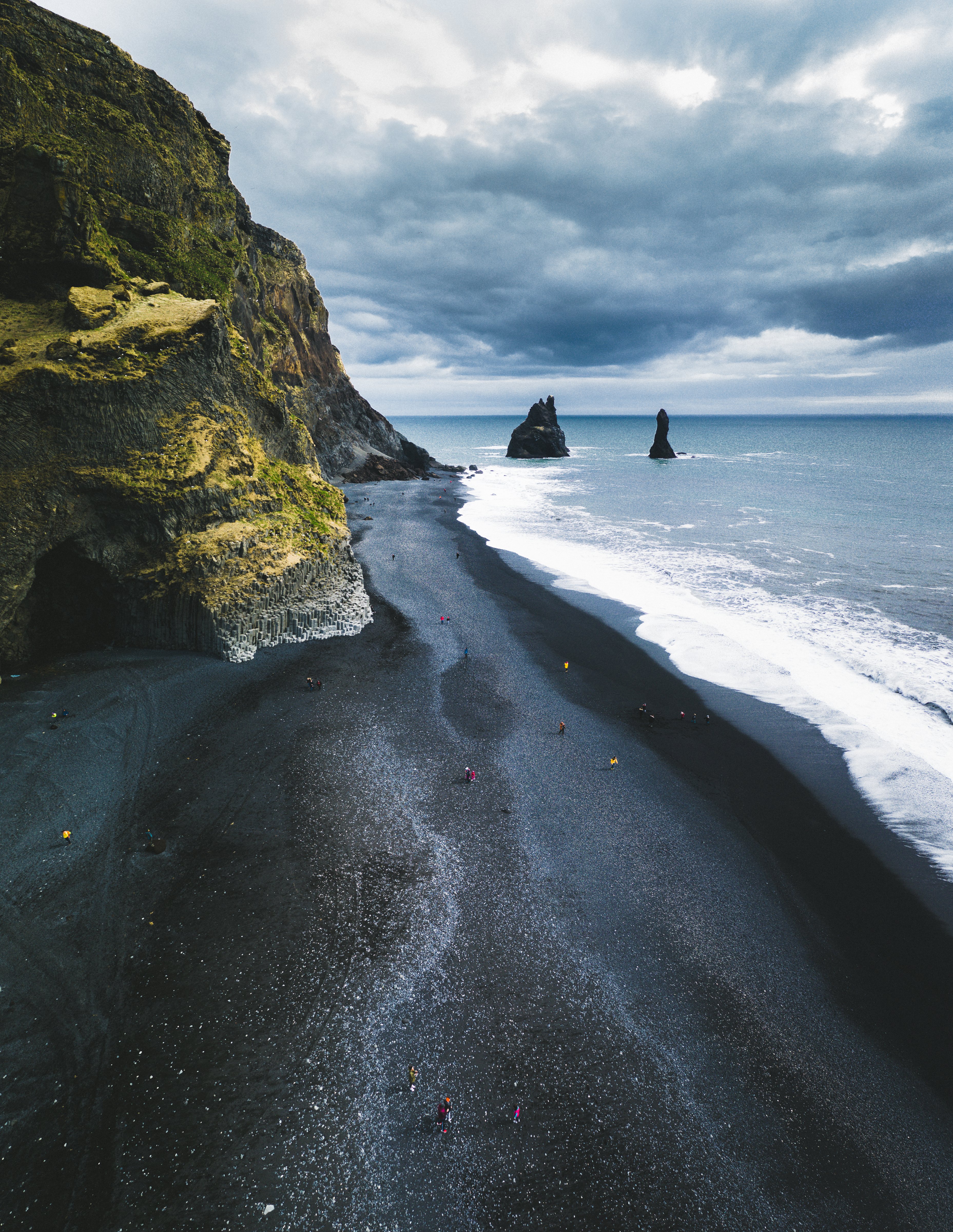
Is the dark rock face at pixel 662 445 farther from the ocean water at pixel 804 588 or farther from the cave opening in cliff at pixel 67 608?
the cave opening in cliff at pixel 67 608

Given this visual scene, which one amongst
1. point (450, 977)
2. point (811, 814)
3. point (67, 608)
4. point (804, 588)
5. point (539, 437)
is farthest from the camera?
point (539, 437)

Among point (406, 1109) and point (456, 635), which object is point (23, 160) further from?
point (406, 1109)

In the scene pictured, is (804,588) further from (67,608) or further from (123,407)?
(67,608)

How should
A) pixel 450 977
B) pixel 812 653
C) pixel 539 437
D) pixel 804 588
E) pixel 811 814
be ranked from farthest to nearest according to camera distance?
pixel 539 437
pixel 804 588
pixel 812 653
pixel 811 814
pixel 450 977

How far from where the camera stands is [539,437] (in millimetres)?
128375

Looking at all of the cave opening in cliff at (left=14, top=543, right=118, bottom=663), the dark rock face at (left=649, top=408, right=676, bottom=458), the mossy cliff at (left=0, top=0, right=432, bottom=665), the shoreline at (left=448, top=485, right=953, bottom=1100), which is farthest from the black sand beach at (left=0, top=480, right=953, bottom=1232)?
the dark rock face at (left=649, top=408, right=676, bottom=458)

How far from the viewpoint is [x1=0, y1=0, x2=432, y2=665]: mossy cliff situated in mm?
17125

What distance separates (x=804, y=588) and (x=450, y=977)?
2993cm

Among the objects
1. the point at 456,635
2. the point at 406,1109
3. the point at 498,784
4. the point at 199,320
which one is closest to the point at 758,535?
the point at 456,635

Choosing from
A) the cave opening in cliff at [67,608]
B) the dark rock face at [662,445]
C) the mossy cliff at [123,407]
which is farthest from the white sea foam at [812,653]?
the dark rock face at [662,445]

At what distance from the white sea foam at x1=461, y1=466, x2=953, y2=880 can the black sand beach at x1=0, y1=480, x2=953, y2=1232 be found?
148 cm

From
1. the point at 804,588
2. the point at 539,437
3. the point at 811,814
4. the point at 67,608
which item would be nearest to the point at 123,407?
the point at 67,608

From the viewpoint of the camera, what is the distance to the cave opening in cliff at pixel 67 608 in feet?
57.5

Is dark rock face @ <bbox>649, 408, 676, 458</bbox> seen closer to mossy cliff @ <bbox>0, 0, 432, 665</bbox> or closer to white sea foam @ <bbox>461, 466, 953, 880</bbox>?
white sea foam @ <bbox>461, 466, 953, 880</bbox>
